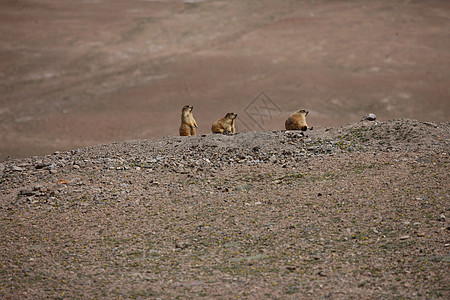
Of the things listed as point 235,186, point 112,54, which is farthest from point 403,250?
Answer: point 112,54

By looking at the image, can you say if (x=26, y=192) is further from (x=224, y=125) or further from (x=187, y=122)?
(x=224, y=125)

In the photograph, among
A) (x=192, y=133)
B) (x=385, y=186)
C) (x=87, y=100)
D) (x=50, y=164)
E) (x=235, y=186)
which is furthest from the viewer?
(x=87, y=100)

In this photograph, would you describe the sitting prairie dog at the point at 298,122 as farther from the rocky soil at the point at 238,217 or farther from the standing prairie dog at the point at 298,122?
the rocky soil at the point at 238,217

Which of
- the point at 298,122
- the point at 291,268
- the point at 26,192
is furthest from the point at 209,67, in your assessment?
the point at 291,268

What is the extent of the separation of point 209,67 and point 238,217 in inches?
913

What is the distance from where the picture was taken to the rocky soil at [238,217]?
21.1ft

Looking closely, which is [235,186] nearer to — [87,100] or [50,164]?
[50,164]

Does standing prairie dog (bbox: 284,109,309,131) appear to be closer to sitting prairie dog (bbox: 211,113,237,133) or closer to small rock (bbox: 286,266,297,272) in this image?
sitting prairie dog (bbox: 211,113,237,133)

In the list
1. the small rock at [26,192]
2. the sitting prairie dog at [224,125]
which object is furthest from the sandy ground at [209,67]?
the small rock at [26,192]

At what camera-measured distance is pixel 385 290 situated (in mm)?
6000

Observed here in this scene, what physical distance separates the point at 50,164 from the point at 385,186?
7.56 meters

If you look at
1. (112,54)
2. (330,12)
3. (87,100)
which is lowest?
(87,100)

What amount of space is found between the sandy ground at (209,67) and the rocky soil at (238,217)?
1220cm

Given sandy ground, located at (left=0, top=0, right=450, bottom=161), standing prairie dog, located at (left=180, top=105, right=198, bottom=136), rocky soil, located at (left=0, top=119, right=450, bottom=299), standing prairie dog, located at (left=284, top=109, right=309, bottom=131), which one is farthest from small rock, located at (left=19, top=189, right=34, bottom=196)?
sandy ground, located at (left=0, top=0, right=450, bottom=161)
